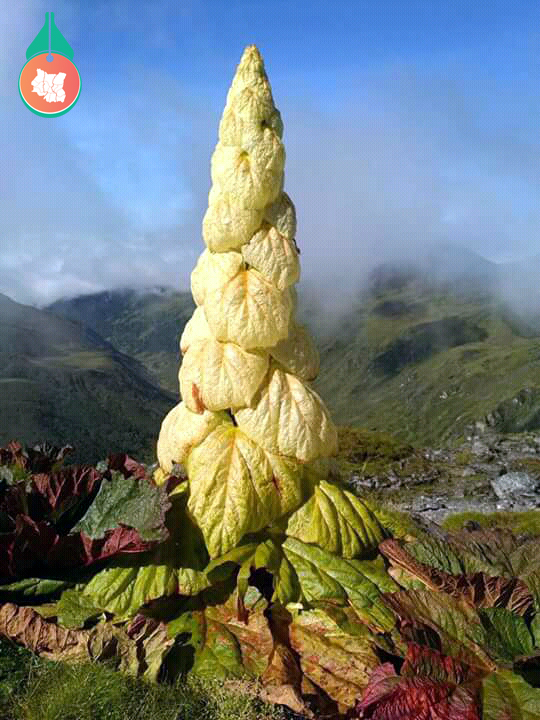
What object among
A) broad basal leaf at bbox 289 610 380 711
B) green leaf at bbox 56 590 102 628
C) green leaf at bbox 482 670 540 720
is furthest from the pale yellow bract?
green leaf at bbox 482 670 540 720

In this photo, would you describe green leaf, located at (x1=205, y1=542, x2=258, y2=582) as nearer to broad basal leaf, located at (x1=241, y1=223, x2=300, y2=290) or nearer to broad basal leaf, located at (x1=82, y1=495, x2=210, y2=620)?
broad basal leaf, located at (x1=82, y1=495, x2=210, y2=620)

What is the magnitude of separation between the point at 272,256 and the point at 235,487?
2.05m

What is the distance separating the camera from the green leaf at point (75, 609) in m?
4.51

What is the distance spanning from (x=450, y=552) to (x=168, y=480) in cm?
241

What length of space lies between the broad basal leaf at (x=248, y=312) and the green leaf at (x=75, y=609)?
7.91 ft

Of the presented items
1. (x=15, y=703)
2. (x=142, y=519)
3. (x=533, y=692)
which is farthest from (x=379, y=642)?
(x=15, y=703)

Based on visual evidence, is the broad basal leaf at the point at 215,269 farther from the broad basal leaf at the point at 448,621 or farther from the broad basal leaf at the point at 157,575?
the broad basal leaf at the point at 448,621

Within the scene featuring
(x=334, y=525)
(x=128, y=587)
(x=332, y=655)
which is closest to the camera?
(x=332, y=655)

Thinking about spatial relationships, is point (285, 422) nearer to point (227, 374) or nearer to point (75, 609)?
point (227, 374)

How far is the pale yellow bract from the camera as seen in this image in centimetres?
529

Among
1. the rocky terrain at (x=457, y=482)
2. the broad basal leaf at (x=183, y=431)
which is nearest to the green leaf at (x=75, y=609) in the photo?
the broad basal leaf at (x=183, y=431)

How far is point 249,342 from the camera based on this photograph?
17.6 feet

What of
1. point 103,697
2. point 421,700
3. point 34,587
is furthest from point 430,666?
point 34,587

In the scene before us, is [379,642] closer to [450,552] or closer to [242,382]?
[450,552]
